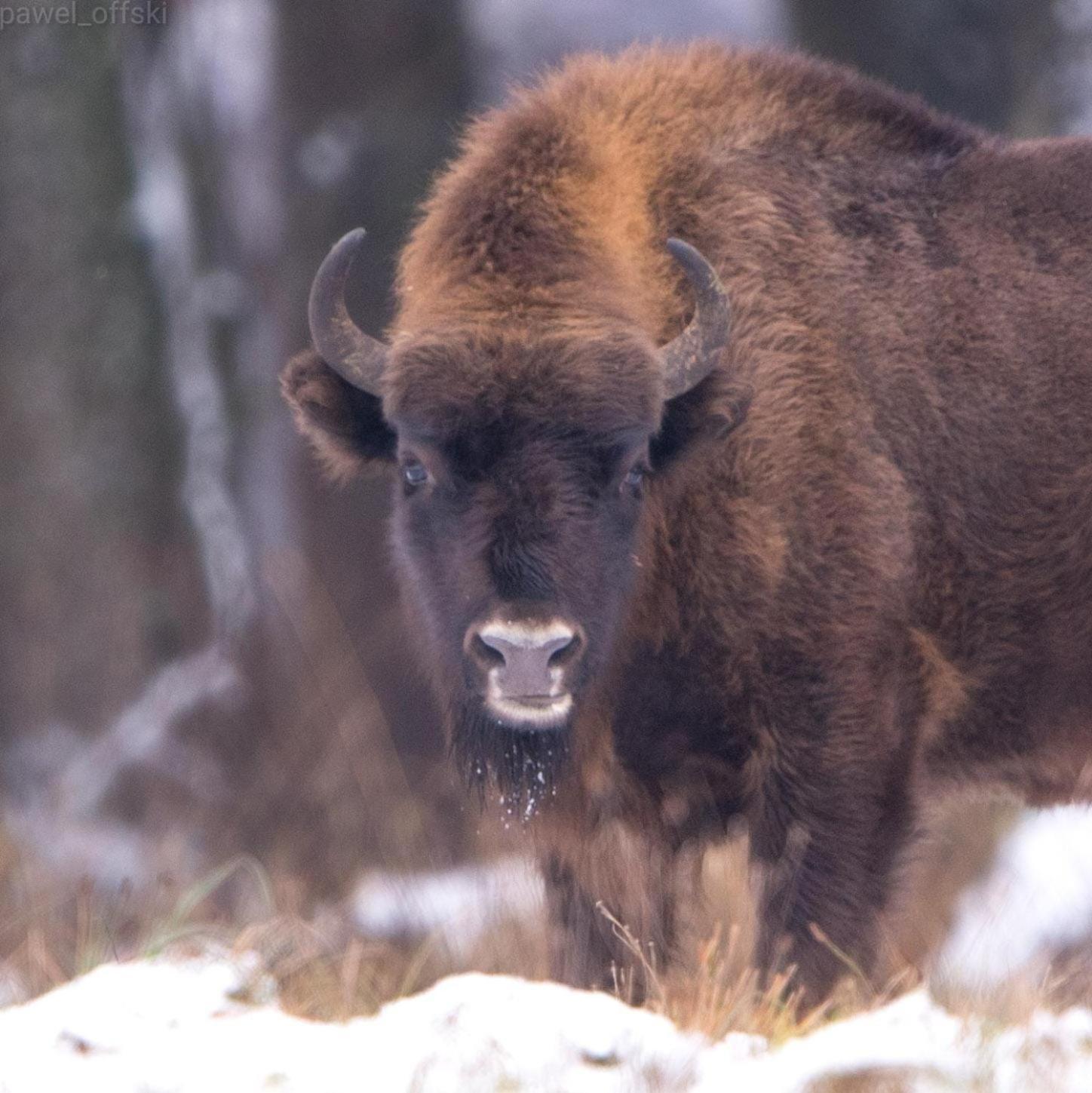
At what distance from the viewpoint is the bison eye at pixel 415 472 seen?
4887 millimetres

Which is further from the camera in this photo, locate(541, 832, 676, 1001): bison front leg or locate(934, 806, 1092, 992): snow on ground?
locate(934, 806, 1092, 992): snow on ground

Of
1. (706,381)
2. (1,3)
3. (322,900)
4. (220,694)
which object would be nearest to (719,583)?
(706,381)

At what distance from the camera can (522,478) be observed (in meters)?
4.59

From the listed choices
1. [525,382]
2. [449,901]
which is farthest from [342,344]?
[449,901]

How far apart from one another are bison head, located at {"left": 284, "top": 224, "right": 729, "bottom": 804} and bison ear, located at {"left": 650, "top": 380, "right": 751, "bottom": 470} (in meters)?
0.04

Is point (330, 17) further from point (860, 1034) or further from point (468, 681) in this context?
point (860, 1034)

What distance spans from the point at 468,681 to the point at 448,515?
454mm

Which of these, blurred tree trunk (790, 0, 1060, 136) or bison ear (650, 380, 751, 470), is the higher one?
blurred tree trunk (790, 0, 1060, 136)

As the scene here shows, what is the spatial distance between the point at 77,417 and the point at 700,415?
22.2 ft

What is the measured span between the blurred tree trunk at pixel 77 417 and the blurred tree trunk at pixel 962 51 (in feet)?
14.5

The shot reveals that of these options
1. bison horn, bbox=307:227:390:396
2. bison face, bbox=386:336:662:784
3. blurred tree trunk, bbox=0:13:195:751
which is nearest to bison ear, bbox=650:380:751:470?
bison face, bbox=386:336:662:784

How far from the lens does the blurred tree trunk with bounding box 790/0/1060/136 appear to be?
32.0 ft

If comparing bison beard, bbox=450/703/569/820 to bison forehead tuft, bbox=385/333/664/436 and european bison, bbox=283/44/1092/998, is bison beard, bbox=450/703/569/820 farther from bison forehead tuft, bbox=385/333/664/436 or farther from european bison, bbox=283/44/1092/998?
bison forehead tuft, bbox=385/333/664/436

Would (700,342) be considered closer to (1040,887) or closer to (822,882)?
(822,882)
